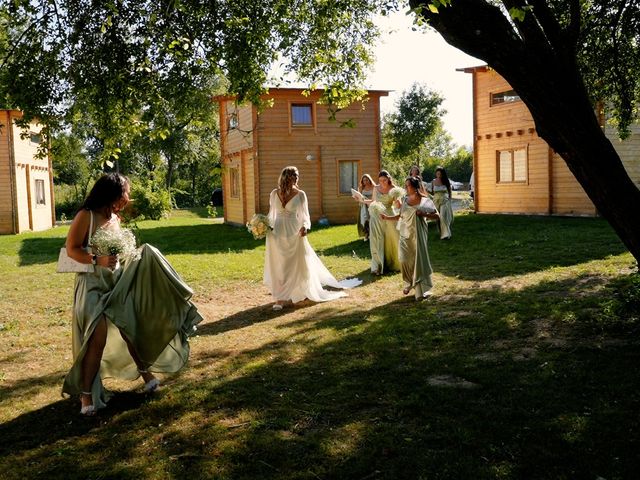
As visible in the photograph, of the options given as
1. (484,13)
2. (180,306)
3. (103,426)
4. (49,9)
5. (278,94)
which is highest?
(278,94)

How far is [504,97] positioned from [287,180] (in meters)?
18.8

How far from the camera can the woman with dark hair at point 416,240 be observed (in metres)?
9.45

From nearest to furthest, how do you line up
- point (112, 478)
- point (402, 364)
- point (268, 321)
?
point (112, 478)
point (402, 364)
point (268, 321)

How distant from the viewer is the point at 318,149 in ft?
84.9

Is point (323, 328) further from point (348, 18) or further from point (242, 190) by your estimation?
point (242, 190)

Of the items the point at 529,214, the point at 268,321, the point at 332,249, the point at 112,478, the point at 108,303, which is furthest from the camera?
the point at 529,214

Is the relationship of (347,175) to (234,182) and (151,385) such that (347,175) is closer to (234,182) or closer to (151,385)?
(234,182)

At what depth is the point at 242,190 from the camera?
2662 cm

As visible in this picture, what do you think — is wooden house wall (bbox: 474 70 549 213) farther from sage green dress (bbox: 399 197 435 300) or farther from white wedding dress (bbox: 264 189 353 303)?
white wedding dress (bbox: 264 189 353 303)

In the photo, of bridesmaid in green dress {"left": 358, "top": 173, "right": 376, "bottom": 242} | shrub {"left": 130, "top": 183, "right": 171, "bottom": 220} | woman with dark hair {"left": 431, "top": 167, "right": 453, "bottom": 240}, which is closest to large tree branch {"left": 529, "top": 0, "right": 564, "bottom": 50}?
bridesmaid in green dress {"left": 358, "top": 173, "right": 376, "bottom": 242}

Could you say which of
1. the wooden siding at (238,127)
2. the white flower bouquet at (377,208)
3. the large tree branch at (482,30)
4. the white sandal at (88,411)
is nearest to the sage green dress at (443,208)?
the white flower bouquet at (377,208)

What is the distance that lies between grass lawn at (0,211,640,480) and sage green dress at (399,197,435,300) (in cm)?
34

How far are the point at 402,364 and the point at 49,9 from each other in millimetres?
6491

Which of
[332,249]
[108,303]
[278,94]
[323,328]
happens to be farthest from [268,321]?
[278,94]
